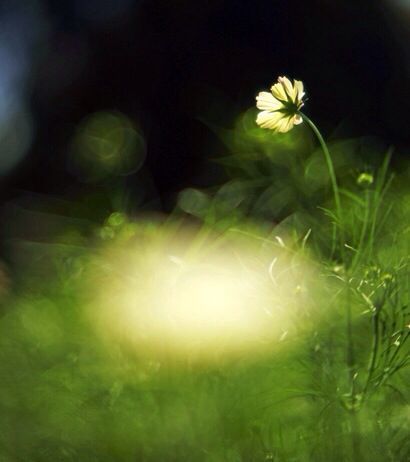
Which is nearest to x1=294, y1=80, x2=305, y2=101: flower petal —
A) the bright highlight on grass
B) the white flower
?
the white flower

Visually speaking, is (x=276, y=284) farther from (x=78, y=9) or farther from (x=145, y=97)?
(x=78, y=9)

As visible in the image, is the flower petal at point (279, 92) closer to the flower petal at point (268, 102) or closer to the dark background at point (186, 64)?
the flower petal at point (268, 102)

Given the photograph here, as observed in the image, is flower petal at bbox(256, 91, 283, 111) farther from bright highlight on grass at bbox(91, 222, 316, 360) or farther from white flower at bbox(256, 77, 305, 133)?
bright highlight on grass at bbox(91, 222, 316, 360)

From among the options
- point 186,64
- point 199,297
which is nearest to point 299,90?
point 199,297

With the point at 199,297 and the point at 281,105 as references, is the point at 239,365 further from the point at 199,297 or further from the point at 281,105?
the point at 281,105

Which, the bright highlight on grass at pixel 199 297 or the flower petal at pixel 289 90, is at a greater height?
the flower petal at pixel 289 90

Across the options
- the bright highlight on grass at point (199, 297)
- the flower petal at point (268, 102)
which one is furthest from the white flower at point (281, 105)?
the bright highlight on grass at point (199, 297)

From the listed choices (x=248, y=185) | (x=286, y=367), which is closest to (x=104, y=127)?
(x=248, y=185)
